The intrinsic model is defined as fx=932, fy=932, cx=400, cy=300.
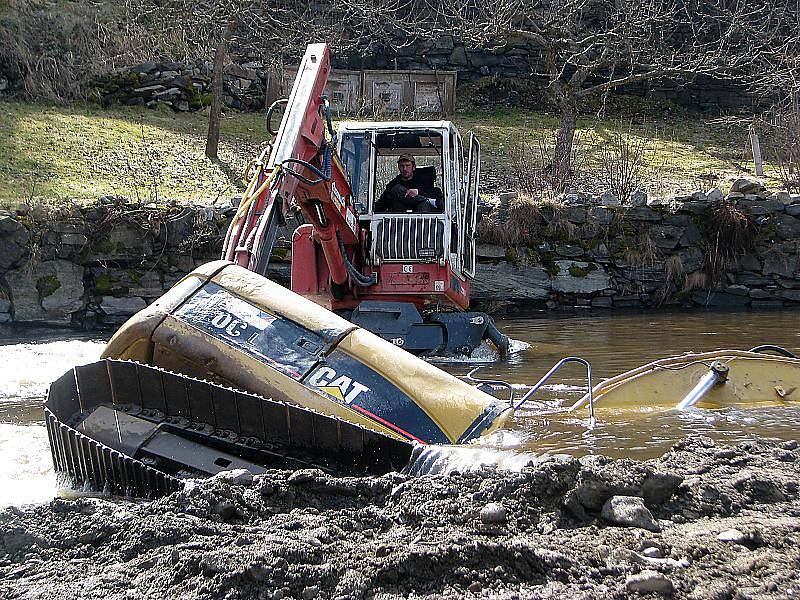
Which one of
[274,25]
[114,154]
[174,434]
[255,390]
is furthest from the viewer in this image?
[274,25]

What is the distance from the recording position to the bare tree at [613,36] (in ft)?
59.0

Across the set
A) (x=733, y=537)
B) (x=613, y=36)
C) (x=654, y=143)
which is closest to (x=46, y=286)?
(x=733, y=537)

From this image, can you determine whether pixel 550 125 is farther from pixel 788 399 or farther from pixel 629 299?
pixel 788 399

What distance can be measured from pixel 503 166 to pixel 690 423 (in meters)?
11.9

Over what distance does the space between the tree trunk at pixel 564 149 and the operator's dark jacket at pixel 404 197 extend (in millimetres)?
6320

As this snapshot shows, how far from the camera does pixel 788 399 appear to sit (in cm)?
594

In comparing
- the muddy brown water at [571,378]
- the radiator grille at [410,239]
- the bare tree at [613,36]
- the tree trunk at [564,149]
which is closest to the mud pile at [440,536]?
the muddy brown water at [571,378]

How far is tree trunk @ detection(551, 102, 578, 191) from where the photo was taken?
51.3 feet

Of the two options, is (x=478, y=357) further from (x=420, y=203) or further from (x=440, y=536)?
(x=440, y=536)

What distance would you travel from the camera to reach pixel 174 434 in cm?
443

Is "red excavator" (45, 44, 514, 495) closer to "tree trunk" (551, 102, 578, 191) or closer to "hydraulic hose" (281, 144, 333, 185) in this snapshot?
"hydraulic hose" (281, 144, 333, 185)

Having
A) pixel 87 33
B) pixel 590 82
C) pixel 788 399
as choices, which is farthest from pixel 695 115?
pixel 788 399

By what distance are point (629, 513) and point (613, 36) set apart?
19.7 metres

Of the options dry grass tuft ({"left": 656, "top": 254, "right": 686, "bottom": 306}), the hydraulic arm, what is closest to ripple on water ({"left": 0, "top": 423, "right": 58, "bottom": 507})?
the hydraulic arm
